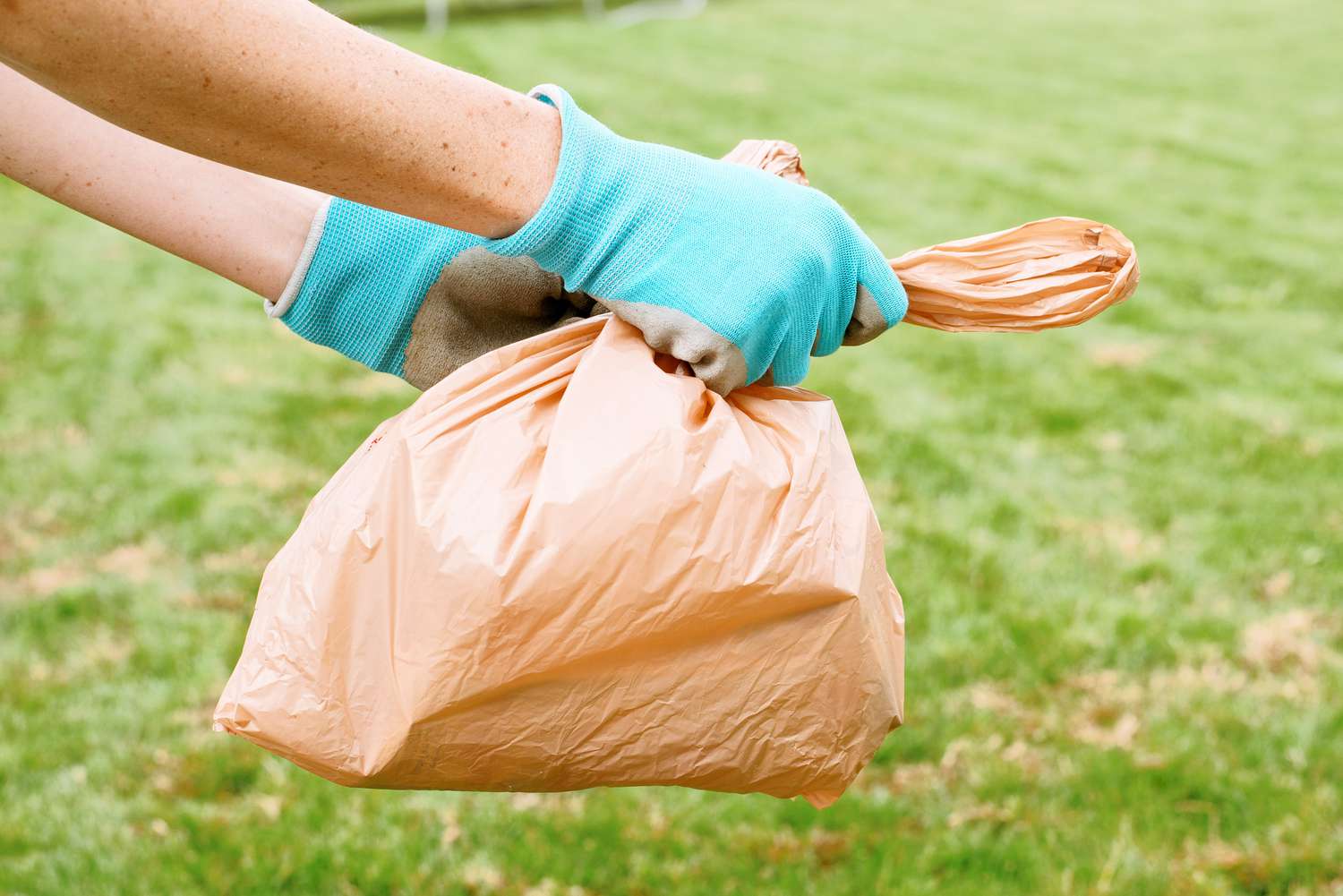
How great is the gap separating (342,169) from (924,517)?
8.80 ft

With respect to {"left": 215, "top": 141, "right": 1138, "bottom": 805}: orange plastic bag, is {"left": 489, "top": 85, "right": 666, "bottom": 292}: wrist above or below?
above

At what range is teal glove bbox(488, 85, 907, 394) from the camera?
128 cm

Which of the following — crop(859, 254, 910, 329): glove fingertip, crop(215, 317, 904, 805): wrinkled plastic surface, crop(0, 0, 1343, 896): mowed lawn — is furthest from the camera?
crop(0, 0, 1343, 896): mowed lawn

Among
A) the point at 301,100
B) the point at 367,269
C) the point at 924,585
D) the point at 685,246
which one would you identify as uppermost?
the point at 301,100

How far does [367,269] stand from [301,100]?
407 mm

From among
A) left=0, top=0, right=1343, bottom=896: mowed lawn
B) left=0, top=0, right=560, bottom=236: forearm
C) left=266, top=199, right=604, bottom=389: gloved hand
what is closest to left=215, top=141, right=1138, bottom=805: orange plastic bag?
left=266, top=199, right=604, bottom=389: gloved hand

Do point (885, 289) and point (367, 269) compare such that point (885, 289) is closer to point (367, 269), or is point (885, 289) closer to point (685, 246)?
point (685, 246)

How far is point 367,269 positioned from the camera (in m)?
1.53

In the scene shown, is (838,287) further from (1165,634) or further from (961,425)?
(961,425)

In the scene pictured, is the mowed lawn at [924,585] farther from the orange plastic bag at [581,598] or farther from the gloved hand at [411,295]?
the gloved hand at [411,295]

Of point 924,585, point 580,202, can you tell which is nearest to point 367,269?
point 580,202

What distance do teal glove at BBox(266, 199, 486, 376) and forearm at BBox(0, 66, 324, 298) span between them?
0.03 metres

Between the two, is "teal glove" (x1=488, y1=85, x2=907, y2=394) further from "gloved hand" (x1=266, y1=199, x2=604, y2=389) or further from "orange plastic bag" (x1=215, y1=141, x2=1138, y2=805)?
"gloved hand" (x1=266, y1=199, x2=604, y2=389)

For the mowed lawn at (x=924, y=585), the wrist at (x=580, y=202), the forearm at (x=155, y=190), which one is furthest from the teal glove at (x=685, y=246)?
the mowed lawn at (x=924, y=585)
